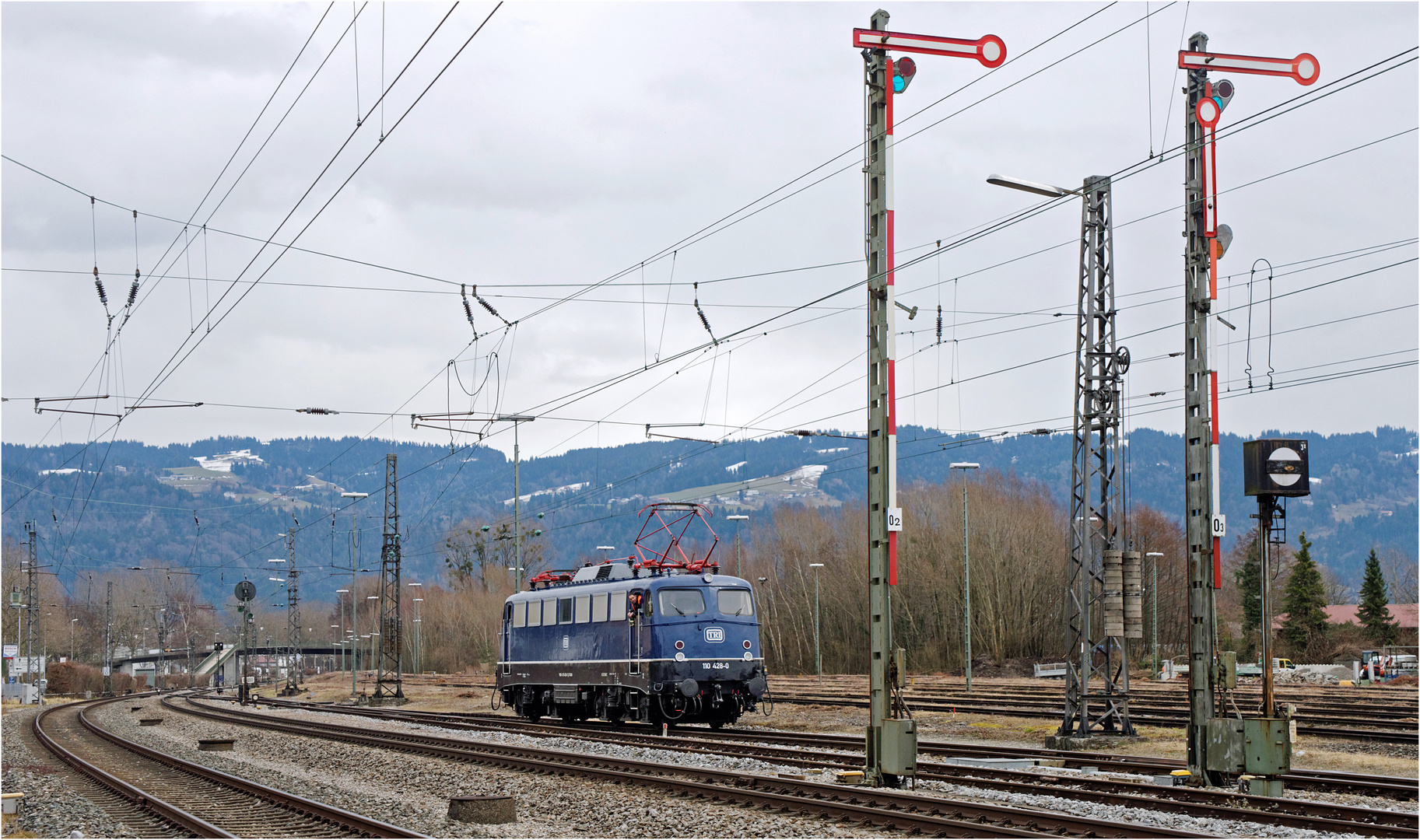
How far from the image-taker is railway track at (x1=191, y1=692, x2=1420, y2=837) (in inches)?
559

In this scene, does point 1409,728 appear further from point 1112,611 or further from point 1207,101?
point 1207,101

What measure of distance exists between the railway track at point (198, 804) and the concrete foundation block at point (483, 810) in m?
1.16

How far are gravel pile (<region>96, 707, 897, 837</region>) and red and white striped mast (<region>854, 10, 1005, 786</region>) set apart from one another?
8.31 feet

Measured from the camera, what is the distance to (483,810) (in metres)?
16.1

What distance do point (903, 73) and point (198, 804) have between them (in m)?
14.7

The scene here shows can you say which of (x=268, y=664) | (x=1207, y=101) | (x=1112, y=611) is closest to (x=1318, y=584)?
(x=1112, y=611)

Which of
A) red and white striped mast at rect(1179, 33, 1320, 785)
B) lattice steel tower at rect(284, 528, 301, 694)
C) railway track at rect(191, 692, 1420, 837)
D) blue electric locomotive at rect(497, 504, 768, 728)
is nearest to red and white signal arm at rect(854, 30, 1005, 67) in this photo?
red and white striped mast at rect(1179, 33, 1320, 785)

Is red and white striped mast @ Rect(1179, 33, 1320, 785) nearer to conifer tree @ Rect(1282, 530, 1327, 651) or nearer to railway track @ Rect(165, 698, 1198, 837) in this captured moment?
railway track @ Rect(165, 698, 1198, 837)

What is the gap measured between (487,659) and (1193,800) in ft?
251

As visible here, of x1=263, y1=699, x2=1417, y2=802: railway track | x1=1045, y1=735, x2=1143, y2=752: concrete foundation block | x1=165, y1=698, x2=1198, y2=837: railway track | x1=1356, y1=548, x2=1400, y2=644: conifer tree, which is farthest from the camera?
x1=1356, y1=548, x2=1400, y2=644: conifer tree

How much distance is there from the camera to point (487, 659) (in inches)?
3509

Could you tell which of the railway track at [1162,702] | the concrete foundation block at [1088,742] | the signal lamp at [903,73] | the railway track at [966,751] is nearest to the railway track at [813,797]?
the railway track at [966,751]

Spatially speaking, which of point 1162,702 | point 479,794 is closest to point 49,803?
point 479,794

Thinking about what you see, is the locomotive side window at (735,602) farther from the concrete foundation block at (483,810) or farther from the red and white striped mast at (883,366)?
the concrete foundation block at (483,810)
